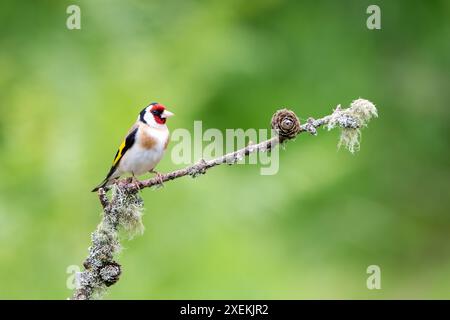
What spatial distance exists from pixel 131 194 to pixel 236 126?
6.29 metres

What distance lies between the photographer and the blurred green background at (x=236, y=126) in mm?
7754

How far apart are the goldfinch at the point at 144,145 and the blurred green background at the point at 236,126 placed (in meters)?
1.02

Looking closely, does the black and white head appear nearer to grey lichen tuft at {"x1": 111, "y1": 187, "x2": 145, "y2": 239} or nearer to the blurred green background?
the blurred green background

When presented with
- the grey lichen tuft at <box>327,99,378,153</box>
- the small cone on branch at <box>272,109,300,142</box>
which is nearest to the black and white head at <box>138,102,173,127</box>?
the grey lichen tuft at <box>327,99,378,153</box>

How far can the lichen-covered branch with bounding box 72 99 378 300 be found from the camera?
13.0 feet

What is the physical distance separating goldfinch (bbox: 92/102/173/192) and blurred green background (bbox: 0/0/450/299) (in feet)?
3.33

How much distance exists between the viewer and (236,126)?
10.8m

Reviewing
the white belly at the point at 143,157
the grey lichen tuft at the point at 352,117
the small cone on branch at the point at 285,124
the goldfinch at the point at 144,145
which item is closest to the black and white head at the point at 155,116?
the goldfinch at the point at 144,145

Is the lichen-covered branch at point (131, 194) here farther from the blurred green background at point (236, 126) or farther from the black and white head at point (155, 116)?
the blurred green background at point (236, 126)

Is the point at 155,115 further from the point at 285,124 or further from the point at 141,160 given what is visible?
the point at 285,124

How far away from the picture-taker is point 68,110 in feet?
28.2

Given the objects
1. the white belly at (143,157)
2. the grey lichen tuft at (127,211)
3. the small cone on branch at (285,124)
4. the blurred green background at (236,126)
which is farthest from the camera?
the blurred green background at (236,126)

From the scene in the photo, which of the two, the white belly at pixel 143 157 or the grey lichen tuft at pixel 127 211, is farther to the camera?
the white belly at pixel 143 157
